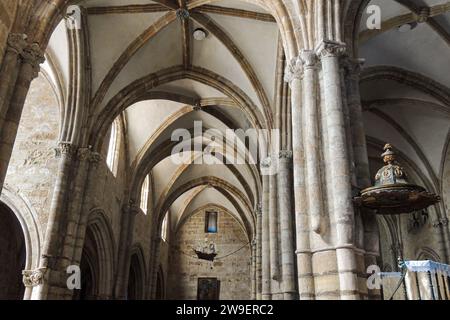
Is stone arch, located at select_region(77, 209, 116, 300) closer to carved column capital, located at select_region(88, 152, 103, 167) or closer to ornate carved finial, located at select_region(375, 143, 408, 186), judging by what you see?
carved column capital, located at select_region(88, 152, 103, 167)

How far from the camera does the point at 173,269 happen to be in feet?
88.4

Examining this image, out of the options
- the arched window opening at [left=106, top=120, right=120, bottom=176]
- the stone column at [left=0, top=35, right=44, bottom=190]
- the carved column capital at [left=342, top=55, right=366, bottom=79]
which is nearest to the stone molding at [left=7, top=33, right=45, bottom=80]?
the stone column at [left=0, top=35, right=44, bottom=190]

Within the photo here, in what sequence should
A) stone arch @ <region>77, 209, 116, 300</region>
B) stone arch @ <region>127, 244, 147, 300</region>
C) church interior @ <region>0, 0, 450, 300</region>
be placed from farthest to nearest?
stone arch @ <region>127, 244, 147, 300</region> → stone arch @ <region>77, 209, 116, 300</region> → church interior @ <region>0, 0, 450, 300</region>

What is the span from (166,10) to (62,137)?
15.6 feet

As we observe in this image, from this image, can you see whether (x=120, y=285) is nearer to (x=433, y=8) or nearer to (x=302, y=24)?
(x=302, y=24)

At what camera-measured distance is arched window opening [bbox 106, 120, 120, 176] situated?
1603 cm

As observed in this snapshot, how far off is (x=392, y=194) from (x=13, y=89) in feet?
21.6

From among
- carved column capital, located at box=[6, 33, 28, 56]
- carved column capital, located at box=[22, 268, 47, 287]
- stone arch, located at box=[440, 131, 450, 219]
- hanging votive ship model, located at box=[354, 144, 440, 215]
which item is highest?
stone arch, located at box=[440, 131, 450, 219]

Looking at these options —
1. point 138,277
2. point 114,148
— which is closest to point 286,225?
point 114,148

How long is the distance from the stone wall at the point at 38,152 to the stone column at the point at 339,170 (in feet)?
27.0

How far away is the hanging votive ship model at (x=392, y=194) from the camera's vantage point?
248 inches

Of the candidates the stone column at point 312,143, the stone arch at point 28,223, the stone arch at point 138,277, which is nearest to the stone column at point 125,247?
Result: the stone arch at point 138,277

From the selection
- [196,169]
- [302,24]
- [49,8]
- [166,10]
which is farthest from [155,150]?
[302,24]

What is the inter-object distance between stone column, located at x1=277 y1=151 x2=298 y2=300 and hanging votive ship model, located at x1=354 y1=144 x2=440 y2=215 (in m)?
4.10
